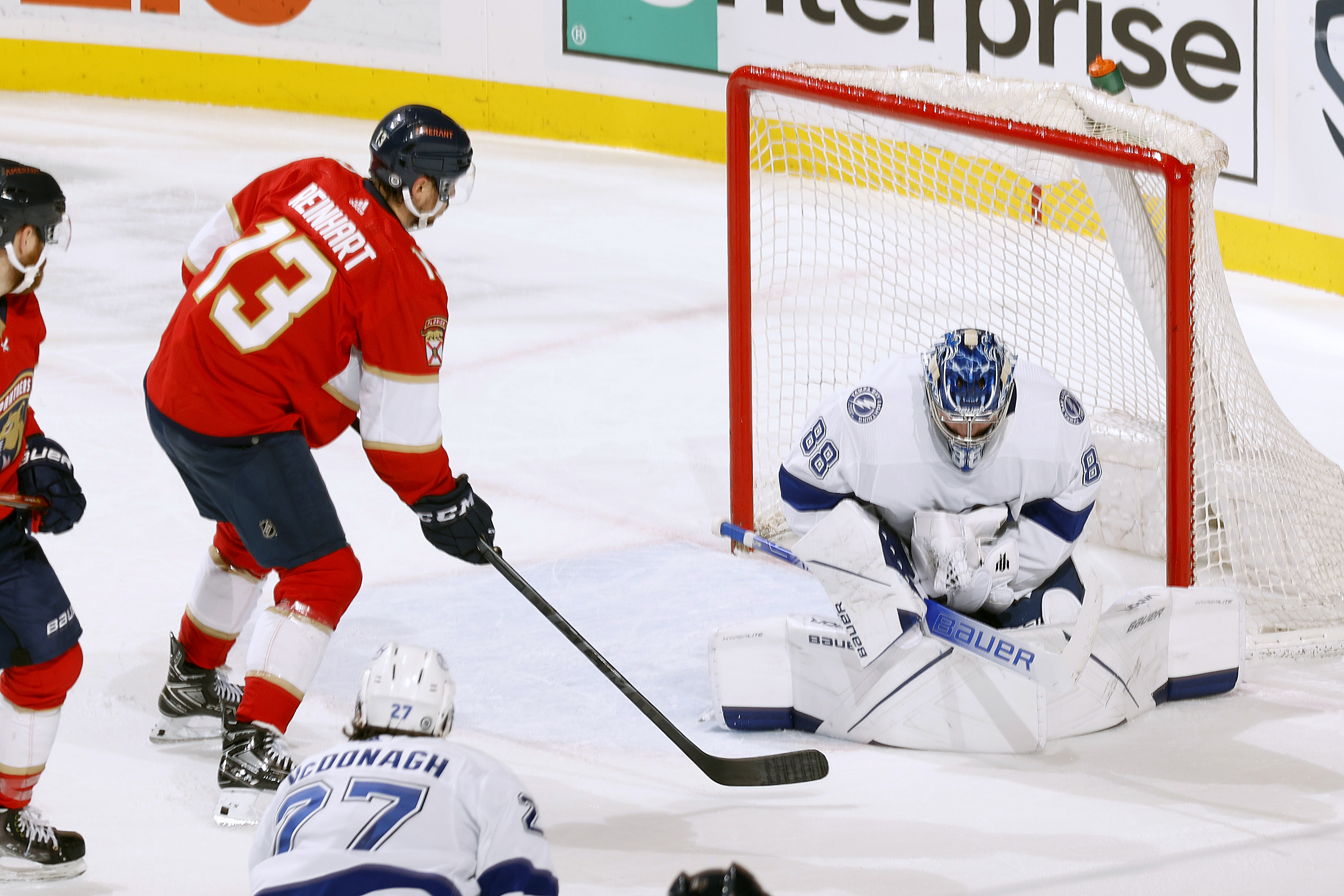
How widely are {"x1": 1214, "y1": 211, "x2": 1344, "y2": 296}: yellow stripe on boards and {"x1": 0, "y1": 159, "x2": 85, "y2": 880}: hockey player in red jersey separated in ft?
20.3

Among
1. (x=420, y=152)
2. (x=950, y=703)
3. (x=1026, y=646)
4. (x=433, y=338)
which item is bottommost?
(x=950, y=703)

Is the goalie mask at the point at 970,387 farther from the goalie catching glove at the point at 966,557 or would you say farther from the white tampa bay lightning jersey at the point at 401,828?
the white tampa bay lightning jersey at the point at 401,828

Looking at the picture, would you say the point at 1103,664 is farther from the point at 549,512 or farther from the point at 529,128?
the point at 529,128

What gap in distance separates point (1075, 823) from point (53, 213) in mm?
1907

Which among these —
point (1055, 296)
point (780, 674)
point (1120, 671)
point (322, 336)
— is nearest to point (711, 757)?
point (780, 674)

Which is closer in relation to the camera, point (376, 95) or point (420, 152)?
point (420, 152)

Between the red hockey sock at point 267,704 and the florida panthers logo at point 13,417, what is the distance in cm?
58

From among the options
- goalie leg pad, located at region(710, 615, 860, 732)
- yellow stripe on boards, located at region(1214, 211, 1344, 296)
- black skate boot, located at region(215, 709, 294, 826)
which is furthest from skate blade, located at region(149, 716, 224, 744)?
yellow stripe on boards, located at region(1214, 211, 1344, 296)

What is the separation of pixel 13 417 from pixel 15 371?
0.26 ft

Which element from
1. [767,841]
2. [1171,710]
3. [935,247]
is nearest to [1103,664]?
[1171,710]

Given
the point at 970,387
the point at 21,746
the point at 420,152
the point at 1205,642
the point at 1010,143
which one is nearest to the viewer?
the point at 21,746

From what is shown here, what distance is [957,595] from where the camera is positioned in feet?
10.4

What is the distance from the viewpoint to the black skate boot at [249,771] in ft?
8.94

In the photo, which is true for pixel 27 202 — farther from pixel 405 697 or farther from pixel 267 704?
pixel 405 697
